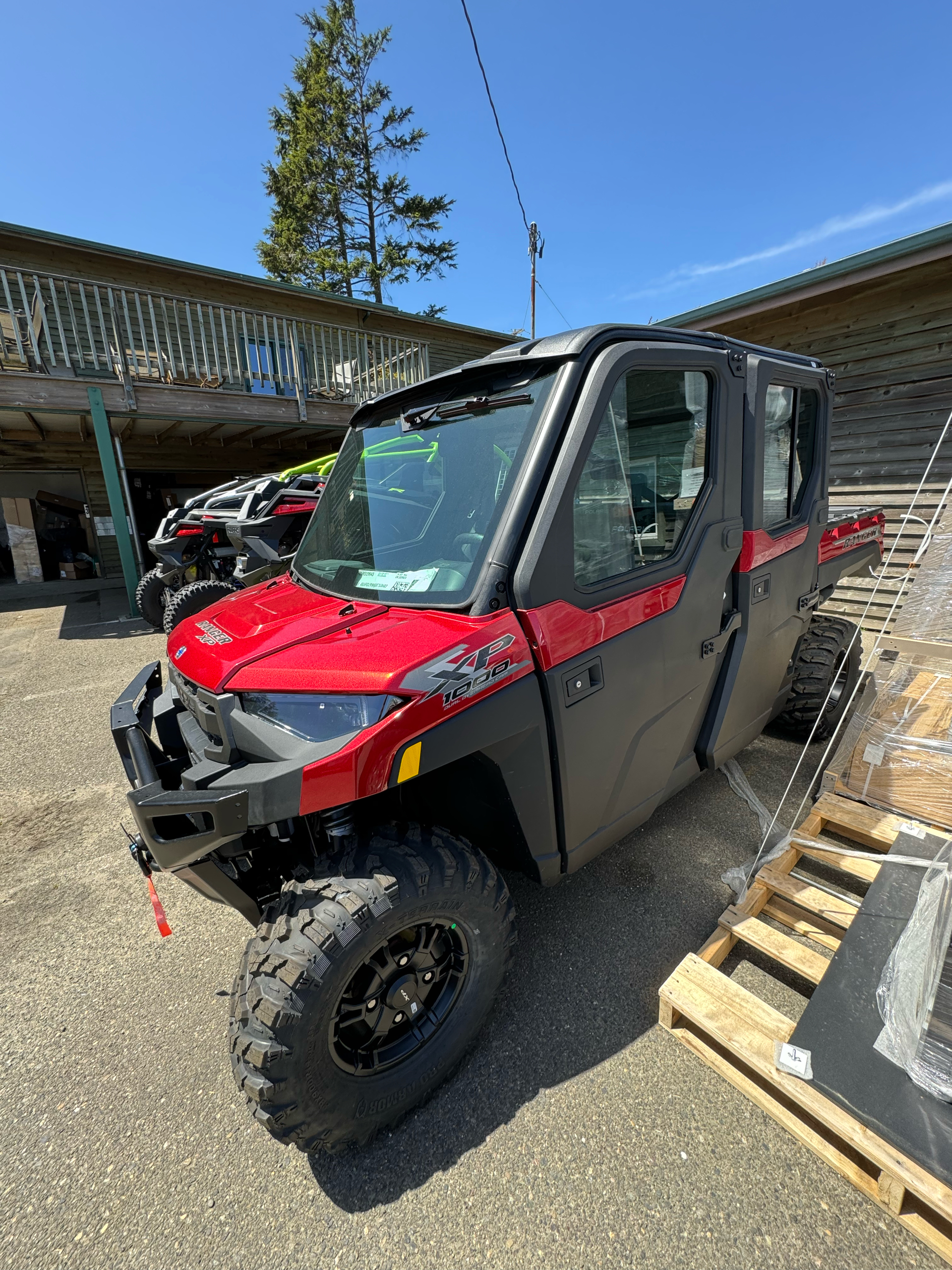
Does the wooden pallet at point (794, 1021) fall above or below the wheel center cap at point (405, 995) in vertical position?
below

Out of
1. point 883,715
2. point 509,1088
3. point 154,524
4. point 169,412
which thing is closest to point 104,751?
point 509,1088

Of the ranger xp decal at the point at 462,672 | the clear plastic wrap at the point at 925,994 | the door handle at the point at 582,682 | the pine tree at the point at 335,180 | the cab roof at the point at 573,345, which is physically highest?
the pine tree at the point at 335,180

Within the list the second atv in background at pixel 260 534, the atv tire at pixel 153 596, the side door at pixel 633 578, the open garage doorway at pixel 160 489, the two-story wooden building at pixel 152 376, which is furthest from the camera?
the open garage doorway at pixel 160 489

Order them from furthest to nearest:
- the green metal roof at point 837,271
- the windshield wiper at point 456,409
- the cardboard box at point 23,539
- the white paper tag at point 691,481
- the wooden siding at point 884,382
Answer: the cardboard box at point 23,539, the wooden siding at point 884,382, the green metal roof at point 837,271, the white paper tag at point 691,481, the windshield wiper at point 456,409

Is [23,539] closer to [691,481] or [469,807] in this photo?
[469,807]

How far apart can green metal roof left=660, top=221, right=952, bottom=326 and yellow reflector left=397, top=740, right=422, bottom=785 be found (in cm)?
631

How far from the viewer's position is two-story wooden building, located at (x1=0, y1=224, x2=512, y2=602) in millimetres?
7953

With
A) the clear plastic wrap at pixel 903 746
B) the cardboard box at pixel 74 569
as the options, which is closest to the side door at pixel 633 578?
the clear plastic wrap at pixel 903 746

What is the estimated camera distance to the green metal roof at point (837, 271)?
4738mm

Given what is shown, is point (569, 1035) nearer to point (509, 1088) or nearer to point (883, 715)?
point (509, 1088)

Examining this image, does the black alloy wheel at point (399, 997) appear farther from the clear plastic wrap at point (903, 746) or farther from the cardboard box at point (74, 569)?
the cardboard box at point (74, 569)

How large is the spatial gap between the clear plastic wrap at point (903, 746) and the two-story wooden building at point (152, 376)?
920 centimetres

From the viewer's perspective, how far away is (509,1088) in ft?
5.68

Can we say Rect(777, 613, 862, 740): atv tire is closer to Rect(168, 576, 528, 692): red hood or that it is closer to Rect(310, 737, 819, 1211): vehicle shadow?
Rect(310, 737, 819, 1211): vehicle shadow
